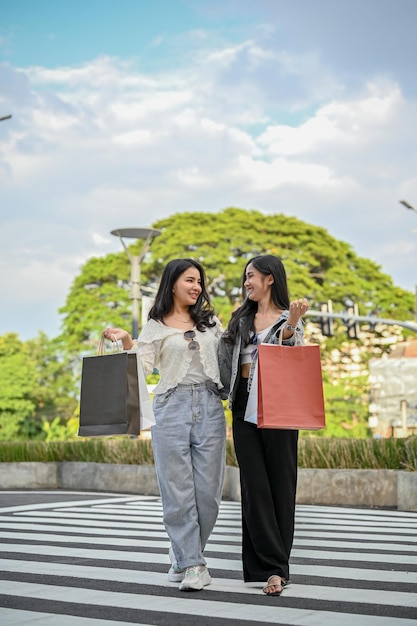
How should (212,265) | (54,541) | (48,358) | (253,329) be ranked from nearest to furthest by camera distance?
(253,329) → (54,541) → (212,265) → (48,358)

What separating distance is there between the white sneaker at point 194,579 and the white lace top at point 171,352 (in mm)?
1053

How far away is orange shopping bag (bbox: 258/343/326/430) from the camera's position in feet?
19.4

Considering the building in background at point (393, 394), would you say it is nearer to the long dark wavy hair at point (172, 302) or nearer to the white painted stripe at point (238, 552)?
the white painted stripe at point (238, 552)

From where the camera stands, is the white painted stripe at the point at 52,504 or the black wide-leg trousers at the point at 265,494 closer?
the black wide-leg trousers at the point at 265,494

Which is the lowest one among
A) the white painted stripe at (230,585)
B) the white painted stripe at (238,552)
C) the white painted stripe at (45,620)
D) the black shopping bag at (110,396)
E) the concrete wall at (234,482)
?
the white painted stripe at (45,620)

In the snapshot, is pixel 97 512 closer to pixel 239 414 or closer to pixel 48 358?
pixel 239 414

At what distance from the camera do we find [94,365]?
250 inches

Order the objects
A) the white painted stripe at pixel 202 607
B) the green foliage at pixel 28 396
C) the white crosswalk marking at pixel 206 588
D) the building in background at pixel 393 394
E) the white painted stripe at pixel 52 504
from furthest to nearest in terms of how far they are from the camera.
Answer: the green foliage at pixel 28 396
the building in background at pixel 393 394
the white painted stripe at pixel 52 504
the white crosswalk marking at pixel 206 588
the white painted stripe at pixel 202 607

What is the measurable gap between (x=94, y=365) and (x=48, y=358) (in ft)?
157

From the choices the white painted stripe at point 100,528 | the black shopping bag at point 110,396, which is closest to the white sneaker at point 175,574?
the black shopping bag at point 110,396

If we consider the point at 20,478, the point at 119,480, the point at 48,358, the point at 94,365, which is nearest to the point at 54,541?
the point at 94,365

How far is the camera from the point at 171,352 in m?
6.43

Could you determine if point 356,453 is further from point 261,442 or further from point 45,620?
point 45,620

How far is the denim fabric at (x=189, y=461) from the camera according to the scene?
6152 mm
